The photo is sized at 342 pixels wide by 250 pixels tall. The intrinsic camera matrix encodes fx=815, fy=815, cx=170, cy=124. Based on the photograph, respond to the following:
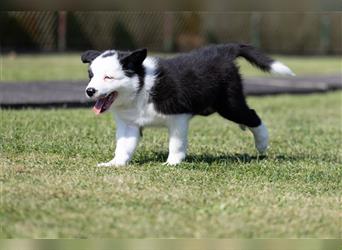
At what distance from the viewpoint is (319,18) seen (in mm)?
30500

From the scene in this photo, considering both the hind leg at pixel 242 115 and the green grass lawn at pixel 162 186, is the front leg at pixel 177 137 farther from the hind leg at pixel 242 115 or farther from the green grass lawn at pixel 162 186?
the hind leg at pixel 242 115

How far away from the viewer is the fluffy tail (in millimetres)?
7910

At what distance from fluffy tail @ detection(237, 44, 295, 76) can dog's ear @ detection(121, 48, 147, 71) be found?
1.41 metres

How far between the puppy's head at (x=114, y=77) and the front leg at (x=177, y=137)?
453 millimetres

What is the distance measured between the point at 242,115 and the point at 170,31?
20.2m

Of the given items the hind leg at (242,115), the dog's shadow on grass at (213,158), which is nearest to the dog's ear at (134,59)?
the dog's shadow on grass at (213,158)

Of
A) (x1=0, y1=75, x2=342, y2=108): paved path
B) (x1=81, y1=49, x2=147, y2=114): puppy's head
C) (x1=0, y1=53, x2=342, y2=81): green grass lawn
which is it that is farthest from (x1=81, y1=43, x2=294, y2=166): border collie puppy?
(x1=0, y1=53, x2=342, y2=81): green grass lawn

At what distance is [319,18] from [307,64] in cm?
550

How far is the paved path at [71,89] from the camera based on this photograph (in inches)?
471

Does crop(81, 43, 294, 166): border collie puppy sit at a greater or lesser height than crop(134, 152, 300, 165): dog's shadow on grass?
greater

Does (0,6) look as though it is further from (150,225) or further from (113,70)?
(150,225)

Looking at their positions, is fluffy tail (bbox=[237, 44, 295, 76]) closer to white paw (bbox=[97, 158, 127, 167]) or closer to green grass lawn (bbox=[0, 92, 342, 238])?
green grass lawn (bbox=[0, 92, 342, 238])

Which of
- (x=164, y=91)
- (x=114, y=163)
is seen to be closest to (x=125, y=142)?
(x=114, y=163)

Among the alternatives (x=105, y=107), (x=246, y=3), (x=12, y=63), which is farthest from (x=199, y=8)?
(x=12, y=63)
